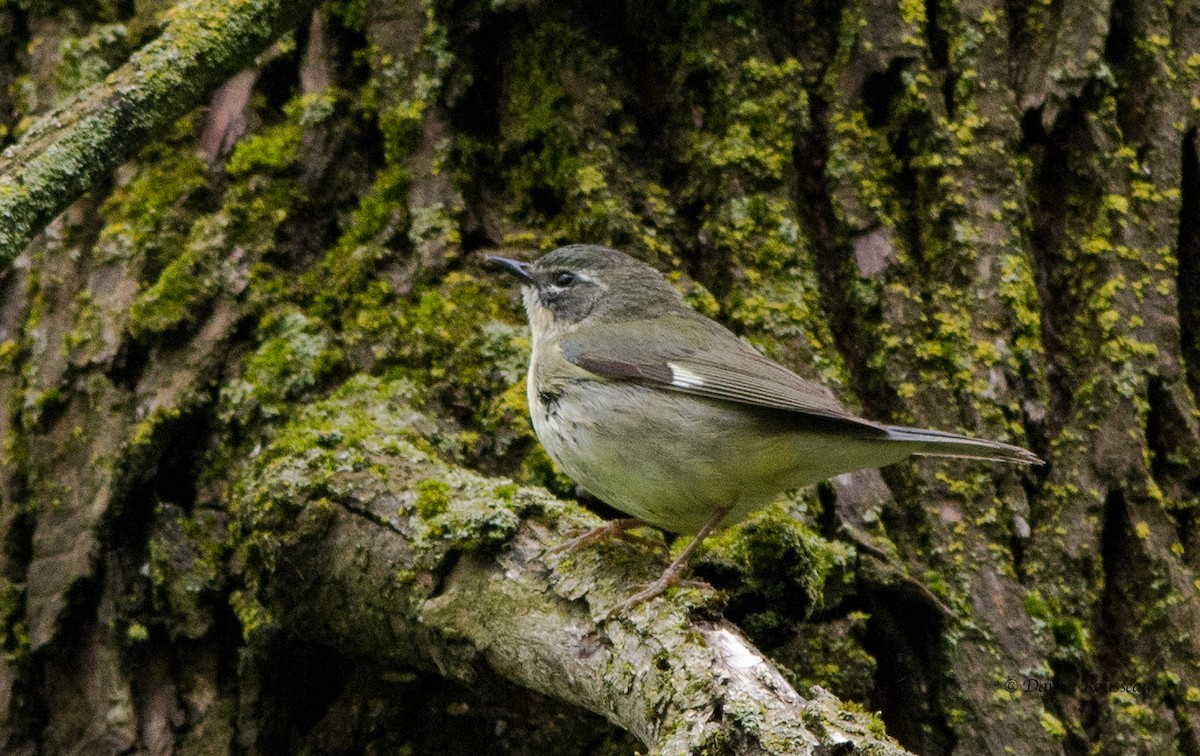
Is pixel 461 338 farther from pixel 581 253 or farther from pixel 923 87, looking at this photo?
pixel 923 87

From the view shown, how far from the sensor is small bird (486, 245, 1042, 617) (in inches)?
136

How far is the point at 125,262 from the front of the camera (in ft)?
14.1

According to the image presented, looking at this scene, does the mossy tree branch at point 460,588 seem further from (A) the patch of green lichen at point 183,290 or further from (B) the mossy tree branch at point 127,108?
(B) the mossy tree branch at point 127,108

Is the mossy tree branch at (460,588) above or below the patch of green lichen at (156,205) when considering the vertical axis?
below

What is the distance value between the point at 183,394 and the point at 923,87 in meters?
2.73

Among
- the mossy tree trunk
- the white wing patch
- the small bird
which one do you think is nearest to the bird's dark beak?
the mossy tree trunk

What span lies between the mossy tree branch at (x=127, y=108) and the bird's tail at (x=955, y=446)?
7.01ft

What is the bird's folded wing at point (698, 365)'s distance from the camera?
138 inches

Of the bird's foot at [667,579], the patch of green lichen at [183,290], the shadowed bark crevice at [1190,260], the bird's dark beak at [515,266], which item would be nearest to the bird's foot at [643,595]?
the bird's foot at [667,579]

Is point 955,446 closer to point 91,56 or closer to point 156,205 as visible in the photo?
point 156,205

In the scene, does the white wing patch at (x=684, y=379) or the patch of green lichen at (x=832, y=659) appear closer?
the patch of green lichen at (x=832, y=659)

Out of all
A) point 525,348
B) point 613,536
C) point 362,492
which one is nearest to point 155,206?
point 525,348

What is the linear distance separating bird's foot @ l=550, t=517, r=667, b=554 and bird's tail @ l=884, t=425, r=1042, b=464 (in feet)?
2.62

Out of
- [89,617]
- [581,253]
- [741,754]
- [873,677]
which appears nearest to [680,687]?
[741,754]
